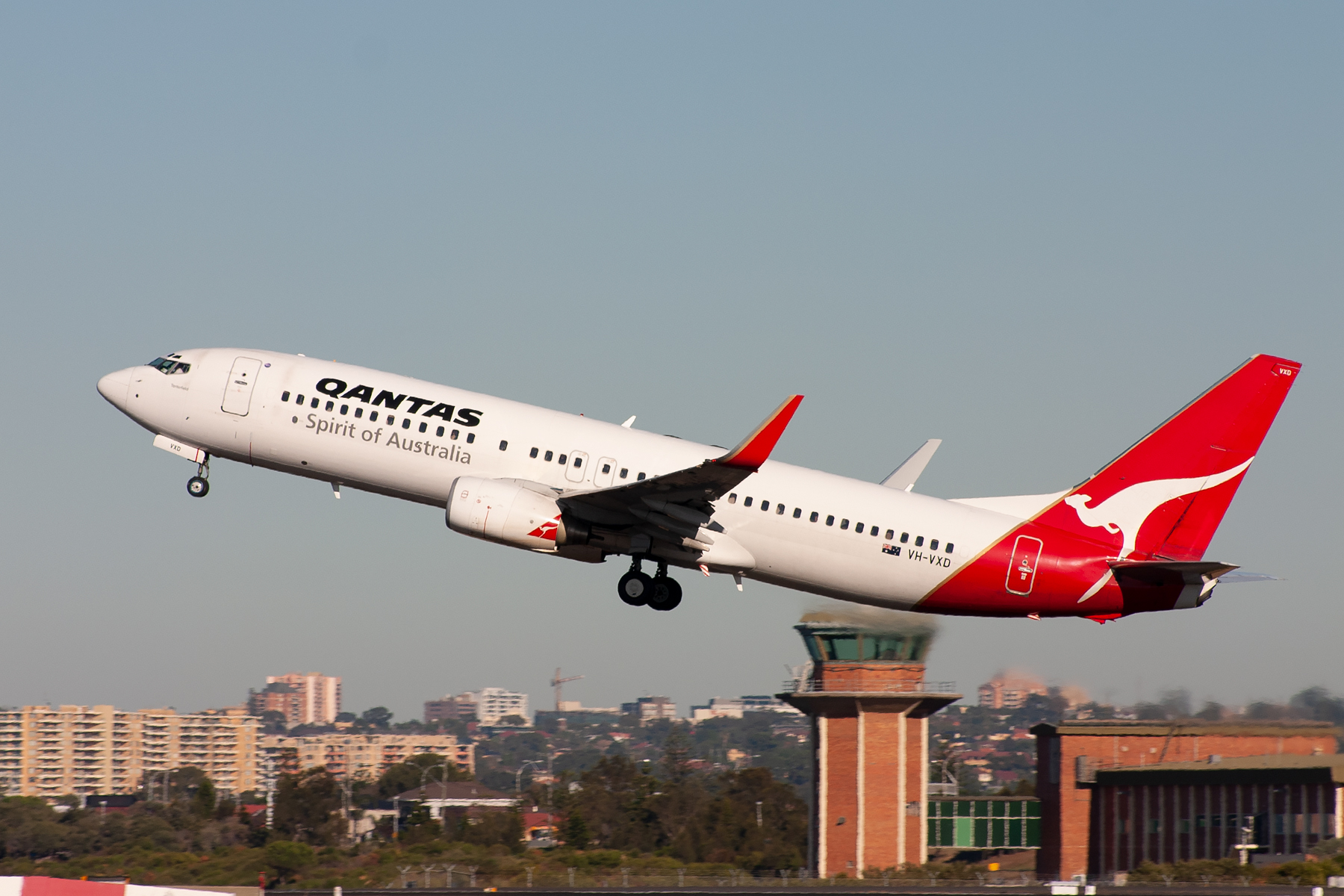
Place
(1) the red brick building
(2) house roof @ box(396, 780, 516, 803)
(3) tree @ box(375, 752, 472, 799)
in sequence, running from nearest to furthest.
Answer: (1) the red brick building, (2) house roof @ box(396, 780, 516, 803), (3) tree @ box(375, 752, 472, 799)

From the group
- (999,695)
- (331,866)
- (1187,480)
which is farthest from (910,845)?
(1187,480)

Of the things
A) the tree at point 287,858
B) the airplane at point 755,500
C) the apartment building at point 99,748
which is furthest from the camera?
the apartment building at point 99,748

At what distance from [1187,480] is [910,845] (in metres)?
45.0

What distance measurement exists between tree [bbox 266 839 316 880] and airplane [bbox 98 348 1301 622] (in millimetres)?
31205

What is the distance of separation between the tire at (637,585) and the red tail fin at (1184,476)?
1014 cm

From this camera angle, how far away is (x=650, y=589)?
3816 cm

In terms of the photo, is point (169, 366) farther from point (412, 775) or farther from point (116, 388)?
point (412, 775)

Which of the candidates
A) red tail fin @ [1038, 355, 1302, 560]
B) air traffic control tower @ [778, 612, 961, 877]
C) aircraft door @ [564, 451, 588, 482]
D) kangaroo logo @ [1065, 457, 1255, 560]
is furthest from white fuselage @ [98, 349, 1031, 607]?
air traffic control tower @ [778, 612, 961, 877]

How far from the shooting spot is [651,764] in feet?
329

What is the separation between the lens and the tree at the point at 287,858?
64.7 meters

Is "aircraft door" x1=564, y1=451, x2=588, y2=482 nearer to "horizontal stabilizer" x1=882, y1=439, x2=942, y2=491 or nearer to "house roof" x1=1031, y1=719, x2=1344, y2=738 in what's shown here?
"horizontal stabilizer" x1=882, y1=439, x2=942, y2=491

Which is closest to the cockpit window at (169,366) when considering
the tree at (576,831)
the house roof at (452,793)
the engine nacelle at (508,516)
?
the engine nacelle at (508,516)

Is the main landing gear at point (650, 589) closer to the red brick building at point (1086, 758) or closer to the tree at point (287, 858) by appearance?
the red brick building at point (1086, 758)

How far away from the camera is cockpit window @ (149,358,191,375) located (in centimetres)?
4034
